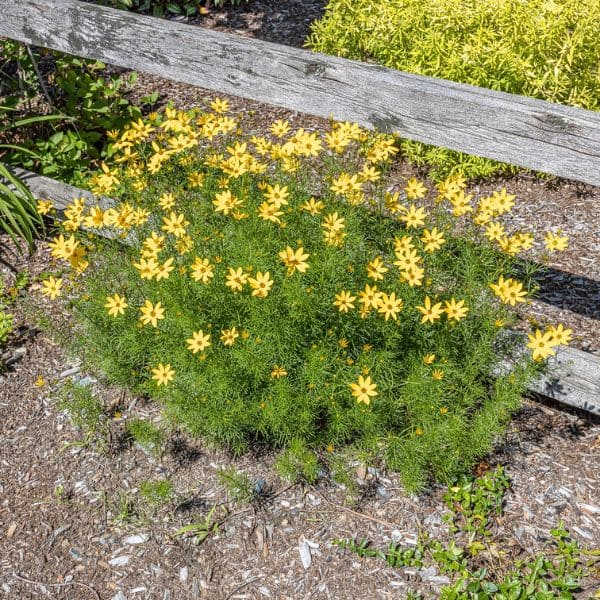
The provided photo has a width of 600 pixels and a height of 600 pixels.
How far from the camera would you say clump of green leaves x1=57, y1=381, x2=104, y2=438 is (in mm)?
3537

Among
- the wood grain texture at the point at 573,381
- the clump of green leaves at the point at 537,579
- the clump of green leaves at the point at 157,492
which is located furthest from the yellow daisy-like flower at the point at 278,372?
the wood grain texture at the point at 573,381

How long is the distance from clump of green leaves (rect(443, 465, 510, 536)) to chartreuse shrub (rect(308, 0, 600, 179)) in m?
2.33

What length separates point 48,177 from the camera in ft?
16.4

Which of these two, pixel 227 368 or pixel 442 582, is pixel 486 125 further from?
pixel 442 582

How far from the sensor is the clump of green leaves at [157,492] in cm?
318

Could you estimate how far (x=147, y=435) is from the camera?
3424 millimetres

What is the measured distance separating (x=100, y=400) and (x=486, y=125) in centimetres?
241

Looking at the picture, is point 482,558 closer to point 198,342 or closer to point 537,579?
point 537,579

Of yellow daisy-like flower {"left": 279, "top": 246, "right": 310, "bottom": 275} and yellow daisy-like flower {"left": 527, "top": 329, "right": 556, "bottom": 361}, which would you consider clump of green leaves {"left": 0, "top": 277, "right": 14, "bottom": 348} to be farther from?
yellow daisy-like flower {"left": 527, "top": 329, "right": 556, "bottom": 361}

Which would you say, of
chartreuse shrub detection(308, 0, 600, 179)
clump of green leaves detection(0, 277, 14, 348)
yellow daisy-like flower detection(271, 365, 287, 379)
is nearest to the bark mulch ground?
clump of green leaves detection(0, 277, 14, 348)

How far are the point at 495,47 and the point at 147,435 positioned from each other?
3353 mm

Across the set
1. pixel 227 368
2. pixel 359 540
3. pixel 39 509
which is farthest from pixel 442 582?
pixel 39 509

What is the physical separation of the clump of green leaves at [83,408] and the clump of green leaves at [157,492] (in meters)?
0.45

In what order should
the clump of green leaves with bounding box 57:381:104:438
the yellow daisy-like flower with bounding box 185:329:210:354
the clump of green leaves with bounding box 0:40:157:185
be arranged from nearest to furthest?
the yellow daisy-like flower with bounding box 185:329:210:354
the clump of green leaves with bounding box 57:381:104:438
the clump of green leaves with bounding box 0:40:157:185
